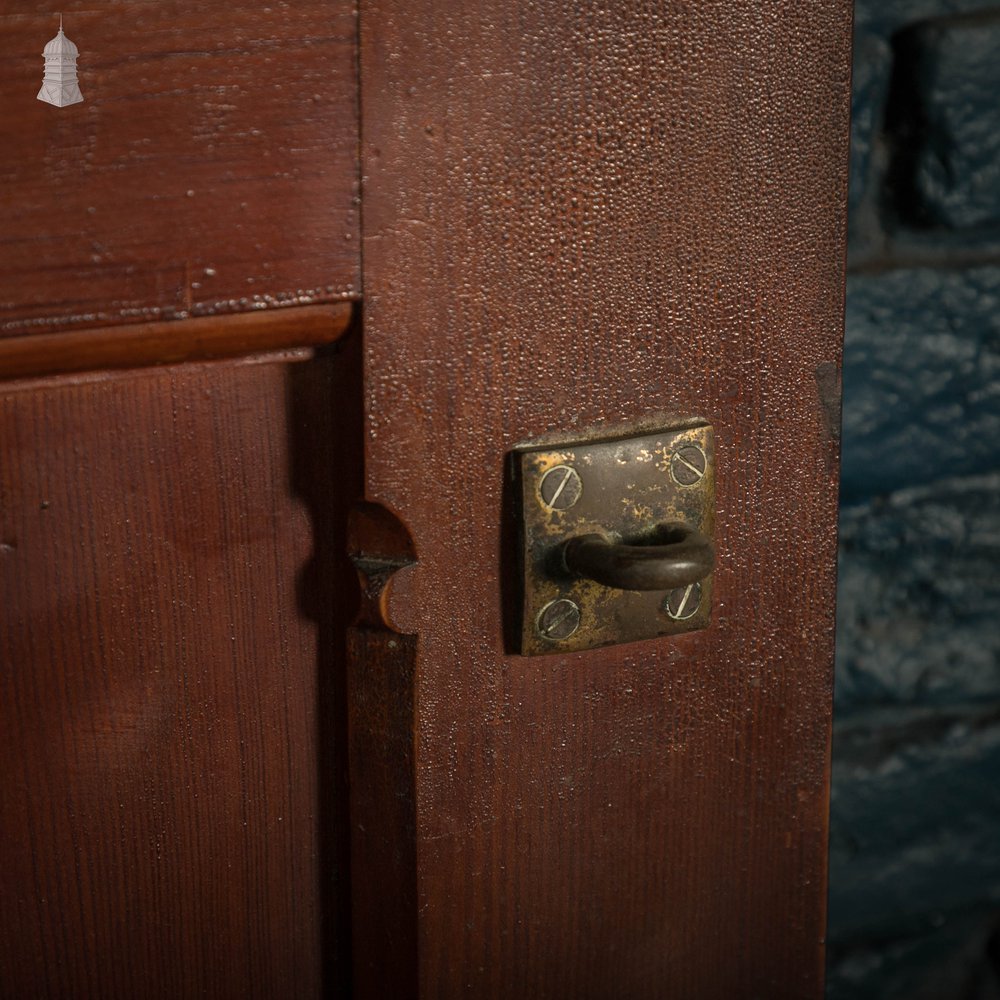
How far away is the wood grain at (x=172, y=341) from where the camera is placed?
56cm

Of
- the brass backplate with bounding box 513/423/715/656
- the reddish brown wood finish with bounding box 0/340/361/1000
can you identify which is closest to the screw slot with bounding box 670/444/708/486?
the brass backplate with bounding box 513/423/715/656

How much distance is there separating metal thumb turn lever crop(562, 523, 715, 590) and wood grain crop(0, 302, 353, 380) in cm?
14

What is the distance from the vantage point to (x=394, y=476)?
0.61m

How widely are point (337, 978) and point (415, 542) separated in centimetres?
25

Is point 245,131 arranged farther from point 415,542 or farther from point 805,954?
point 805,954

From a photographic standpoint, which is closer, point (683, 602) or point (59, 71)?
point (59, 71)

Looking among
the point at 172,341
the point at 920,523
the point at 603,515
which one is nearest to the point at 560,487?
the point at 603,515

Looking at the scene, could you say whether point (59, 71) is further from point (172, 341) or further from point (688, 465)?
point (688, 465)

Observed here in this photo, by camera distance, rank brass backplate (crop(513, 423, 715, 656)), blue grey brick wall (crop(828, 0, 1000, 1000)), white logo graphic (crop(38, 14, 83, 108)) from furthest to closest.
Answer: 1. blue grey brick wall (crop(828, 0, 1000, 1000))
2. brass backplate (crop(513, 423, 715, 656))
3. white logo graphic (crop(38, 14, 83, 108))

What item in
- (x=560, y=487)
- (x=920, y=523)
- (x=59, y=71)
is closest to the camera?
(x=59, y=71)

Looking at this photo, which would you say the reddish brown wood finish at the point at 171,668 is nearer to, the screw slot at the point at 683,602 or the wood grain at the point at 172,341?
Result: the wood grain at the point at 172,341

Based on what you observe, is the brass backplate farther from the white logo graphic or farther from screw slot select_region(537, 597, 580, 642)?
the white logo graphic

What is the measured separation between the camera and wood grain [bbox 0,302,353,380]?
0.56 m

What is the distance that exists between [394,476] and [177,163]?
0.16 metres
